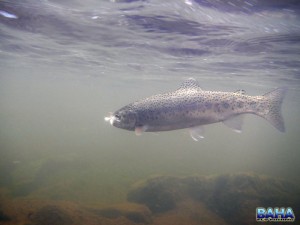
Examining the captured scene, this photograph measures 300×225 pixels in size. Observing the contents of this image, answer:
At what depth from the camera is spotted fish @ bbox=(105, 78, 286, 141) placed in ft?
21.8

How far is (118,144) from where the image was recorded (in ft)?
124

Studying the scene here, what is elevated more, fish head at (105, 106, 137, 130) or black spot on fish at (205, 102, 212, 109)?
black spot on fish at (205, 102, 212, 109)

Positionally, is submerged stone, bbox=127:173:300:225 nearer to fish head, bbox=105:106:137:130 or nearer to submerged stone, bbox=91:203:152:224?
submerged stone, bbox=91:203:152:224

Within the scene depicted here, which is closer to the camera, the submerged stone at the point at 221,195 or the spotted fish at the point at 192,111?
the spotted fish at the point at 192,111

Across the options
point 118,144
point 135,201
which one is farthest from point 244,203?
point 118,144

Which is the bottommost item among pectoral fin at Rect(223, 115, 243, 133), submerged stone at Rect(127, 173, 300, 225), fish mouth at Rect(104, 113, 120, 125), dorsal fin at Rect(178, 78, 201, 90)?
submerged stone at Rect(127, 173, 300, 225)

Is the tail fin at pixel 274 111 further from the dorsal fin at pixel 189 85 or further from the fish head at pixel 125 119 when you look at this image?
the fish head at pixel 125 119

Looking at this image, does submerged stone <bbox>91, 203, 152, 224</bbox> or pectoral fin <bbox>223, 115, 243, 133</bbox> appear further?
submerged stone <bbox>91, 203, 152, 224</bbox>

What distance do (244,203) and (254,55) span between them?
35.3ft

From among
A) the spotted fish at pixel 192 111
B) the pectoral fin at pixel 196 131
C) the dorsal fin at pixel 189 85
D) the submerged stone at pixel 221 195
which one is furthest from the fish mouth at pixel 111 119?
the submerged stone at pixel 221 195

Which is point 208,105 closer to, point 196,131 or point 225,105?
point 225,105

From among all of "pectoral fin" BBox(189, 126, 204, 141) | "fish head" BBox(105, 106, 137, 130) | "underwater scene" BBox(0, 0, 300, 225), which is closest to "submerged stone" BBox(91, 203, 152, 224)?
"underwater scene" BBox(0, 0, 300, 225)

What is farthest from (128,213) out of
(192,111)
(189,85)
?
(192,111)

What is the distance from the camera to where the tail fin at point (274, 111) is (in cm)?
698
